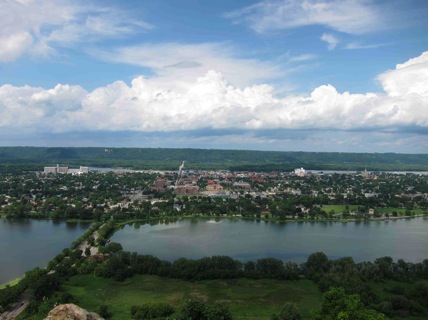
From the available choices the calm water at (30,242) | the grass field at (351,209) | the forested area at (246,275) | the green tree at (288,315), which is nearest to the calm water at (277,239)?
the forested area at (246,275)

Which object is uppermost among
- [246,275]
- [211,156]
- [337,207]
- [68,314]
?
[211,156]

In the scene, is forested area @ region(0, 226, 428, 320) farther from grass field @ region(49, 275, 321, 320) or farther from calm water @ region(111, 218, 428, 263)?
calm water @ region(111, 218, 428, 263)

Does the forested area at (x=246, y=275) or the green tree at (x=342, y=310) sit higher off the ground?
the green tree at (x=342, y=310)

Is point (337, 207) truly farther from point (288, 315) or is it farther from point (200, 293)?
point (288, 315)

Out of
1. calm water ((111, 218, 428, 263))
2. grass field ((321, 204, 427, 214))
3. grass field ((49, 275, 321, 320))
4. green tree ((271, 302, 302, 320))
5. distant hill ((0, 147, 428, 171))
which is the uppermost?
distant hill ((0, 147, 428, 171))

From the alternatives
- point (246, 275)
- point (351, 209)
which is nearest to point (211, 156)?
point (351, 209)

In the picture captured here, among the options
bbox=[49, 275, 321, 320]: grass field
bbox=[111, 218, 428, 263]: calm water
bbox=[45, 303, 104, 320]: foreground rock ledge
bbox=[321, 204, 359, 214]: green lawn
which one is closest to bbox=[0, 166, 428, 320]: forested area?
bbox=[49, 275, 321, 320]: grass field

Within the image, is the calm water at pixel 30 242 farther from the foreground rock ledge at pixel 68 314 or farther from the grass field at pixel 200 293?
the foreground rock ledge at pixel 68 314
